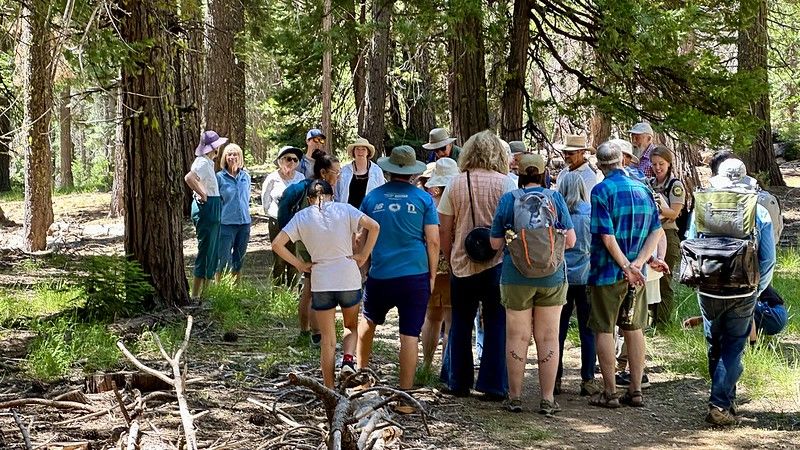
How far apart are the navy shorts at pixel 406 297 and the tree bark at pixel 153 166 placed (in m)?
2.94

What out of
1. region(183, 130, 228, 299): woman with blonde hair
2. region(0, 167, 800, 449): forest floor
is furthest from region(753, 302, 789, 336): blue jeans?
region(183, 130, 228, 299): woman with blonde hair

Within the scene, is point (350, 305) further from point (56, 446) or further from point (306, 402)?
point (56, 446)

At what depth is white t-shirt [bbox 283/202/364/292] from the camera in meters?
6.52

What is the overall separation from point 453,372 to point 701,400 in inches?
74.5

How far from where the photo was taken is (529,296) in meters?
6.62

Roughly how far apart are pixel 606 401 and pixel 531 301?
1.06m

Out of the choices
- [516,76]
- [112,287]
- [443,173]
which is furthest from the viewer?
[516,76]

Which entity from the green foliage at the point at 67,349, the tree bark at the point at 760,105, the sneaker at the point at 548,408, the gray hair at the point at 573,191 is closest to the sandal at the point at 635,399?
the sneaker at the point at 548,408

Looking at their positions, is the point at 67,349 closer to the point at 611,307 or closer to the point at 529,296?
the point at 529,296

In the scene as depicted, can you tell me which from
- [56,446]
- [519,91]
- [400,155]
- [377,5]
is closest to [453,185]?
[400,155]

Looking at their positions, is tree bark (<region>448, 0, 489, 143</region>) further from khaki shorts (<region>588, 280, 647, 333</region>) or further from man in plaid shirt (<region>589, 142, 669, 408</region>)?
khaki shorts (<region>588, 280, 647, 333</region>)

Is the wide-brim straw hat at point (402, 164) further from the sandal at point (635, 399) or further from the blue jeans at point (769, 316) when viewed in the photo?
the blue jeans at point (769, 316)

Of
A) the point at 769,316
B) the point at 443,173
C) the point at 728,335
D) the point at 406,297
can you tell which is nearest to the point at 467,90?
the point at 443,173

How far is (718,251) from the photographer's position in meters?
6.23
